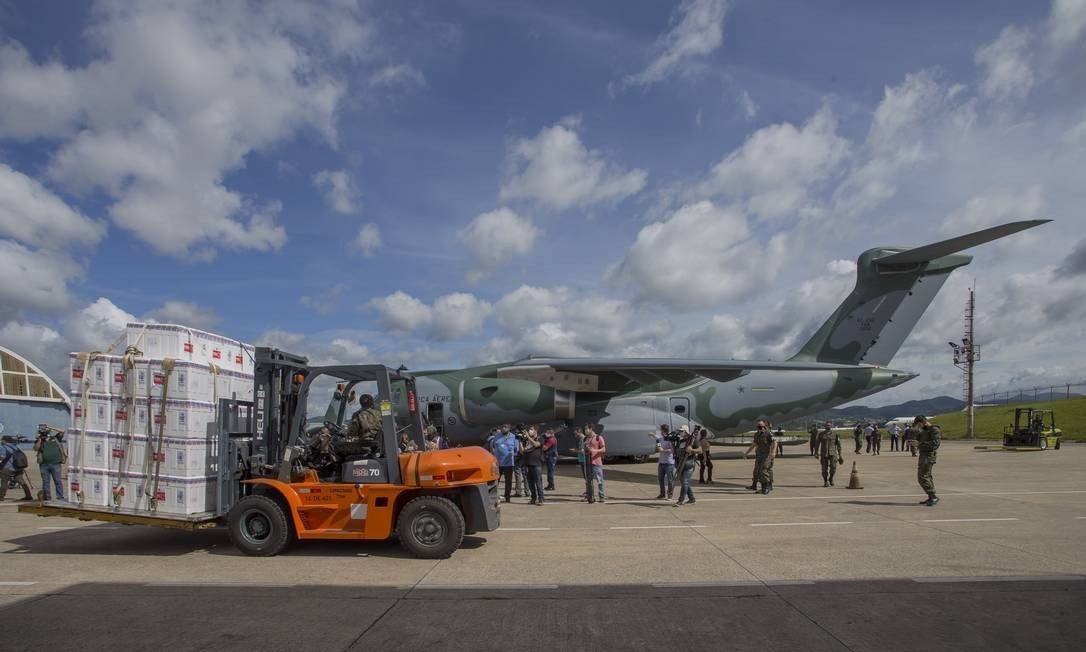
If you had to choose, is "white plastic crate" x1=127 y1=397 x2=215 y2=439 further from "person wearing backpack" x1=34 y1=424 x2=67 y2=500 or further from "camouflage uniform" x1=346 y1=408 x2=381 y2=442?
"person wearing backpack" x1=34 y1=424 x2=67 y2=500

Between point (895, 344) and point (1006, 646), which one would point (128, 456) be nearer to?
point (1006, 646)

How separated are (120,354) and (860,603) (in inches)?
341

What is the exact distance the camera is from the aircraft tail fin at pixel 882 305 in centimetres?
1861

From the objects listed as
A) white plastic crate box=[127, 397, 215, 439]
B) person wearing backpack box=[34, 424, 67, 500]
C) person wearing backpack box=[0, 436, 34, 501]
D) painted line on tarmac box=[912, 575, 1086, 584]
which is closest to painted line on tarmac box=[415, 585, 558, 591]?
white plastic crate box=[127, 397, 215, 439]

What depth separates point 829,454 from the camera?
1473 cm

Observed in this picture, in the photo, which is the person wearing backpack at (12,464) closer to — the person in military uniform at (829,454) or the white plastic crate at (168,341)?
the white plastic crate at (168,341)

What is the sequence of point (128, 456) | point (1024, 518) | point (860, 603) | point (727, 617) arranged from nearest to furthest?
point (727, 617) → point (860, 603) → point (128, 456) → point (1024, 518)

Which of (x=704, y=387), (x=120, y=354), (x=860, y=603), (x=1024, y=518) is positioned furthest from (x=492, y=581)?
(x=704, y=387)

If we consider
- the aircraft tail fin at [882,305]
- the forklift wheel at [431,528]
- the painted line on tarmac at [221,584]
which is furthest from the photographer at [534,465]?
the aircraft tail fin at [882,305]

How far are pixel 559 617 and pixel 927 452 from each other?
9300mm

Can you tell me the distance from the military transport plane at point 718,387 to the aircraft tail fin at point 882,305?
0.03 metres

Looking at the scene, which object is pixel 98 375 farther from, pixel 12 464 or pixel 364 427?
pixel 12 464

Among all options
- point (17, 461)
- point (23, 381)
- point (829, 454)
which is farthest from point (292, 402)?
point (23, 381)

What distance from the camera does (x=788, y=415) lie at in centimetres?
2016
